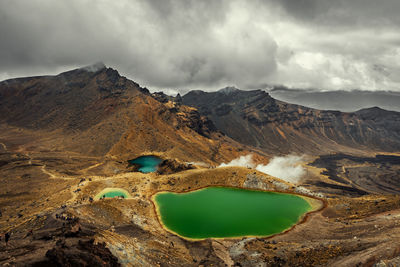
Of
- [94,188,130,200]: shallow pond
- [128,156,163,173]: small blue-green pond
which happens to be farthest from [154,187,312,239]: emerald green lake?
[128,156,163,173]: small blue-green pond

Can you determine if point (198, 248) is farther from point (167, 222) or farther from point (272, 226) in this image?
point (272, 226)

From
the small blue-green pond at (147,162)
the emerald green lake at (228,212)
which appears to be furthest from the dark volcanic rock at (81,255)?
the small blue-green pond at (147,162)

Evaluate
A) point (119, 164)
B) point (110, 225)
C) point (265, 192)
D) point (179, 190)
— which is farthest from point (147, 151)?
point (110, 225)

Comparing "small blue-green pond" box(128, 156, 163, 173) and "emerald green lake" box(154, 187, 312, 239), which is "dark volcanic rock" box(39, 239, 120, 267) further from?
"small blue-green pond" box(128, 156, 163, 173)

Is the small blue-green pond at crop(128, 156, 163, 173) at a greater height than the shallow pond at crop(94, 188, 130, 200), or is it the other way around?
the small blue-green pond at crop(128, 156, 163, 173)

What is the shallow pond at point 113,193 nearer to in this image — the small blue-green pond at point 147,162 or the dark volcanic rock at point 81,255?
the dark volcanic rock at point 81,255

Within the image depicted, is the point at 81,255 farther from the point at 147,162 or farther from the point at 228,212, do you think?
the point at 147,162
